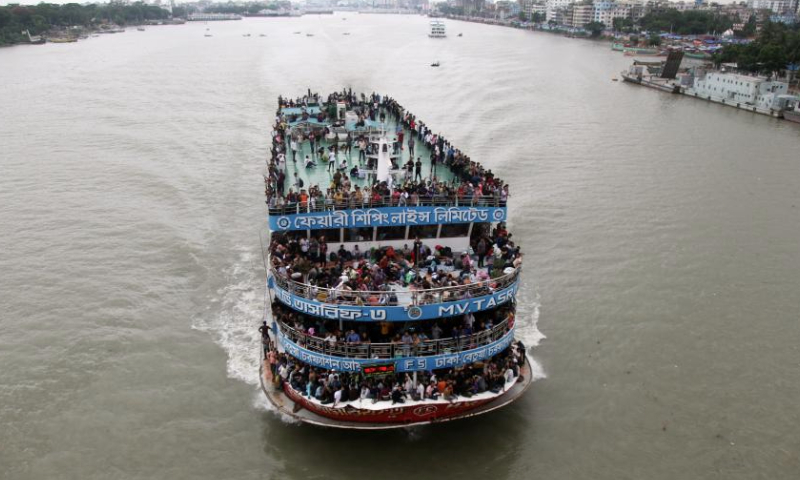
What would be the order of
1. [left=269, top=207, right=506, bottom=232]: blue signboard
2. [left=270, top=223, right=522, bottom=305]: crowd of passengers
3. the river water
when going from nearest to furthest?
[left=270, top=223, right=522, bottom=305]: crowd of passengers < the river water < [left=269, top=207, right=506, bottom=232]: blue signboard

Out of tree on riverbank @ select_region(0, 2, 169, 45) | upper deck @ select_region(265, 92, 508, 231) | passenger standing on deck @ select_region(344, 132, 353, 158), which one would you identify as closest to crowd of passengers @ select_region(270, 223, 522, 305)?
upper deck @ select_region(265, 92, 508, 231)

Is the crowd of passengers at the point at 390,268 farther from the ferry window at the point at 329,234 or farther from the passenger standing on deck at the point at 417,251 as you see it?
the ferry window at the point at 329,234

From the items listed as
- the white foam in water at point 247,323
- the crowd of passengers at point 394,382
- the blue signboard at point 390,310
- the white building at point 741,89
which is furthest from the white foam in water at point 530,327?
the white building at point 741,89

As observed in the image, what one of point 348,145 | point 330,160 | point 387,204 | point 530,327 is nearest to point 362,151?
point 348,145

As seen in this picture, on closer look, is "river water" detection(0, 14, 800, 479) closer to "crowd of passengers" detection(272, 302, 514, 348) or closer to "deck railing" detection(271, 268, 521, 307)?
"crowd of passengers" detection(272, 302, 514, 348)

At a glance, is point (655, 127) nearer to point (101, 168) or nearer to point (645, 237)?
point (645, 237)

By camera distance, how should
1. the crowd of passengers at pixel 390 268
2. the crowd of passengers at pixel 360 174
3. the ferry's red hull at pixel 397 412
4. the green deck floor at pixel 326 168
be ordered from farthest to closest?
the green deck floor at pixel 326 168, the crowd of passengers at pixel 360 174, the crowd of passengers at pixel 390 268, the ferry's red hull at pixel 397 412
